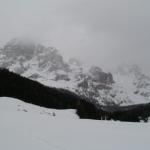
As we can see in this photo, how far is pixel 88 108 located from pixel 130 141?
298ft

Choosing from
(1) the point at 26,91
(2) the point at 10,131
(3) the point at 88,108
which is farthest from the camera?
(3) the point at 88,108

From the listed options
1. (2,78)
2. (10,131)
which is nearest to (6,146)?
(10,131)

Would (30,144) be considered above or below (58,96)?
below

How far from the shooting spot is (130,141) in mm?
12945

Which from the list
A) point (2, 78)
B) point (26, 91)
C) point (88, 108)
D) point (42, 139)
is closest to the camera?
point (42, 139)

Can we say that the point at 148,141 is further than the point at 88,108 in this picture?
No

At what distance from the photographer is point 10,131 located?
14.3m

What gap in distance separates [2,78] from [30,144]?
Result: 6415 cm

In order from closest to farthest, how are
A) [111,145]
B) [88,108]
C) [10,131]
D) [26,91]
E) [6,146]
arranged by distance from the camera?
[6,146]
[111,145]
[10,131]
[26,91]
[88,108]

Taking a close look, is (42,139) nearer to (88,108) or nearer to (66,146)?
(66,146)

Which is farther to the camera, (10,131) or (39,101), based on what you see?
(39,101)

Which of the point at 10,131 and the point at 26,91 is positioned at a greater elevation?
the point at 26,91

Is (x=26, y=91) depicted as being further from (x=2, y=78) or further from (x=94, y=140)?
(x=94, y=140)

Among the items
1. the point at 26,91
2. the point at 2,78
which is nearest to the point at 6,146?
the point at 2,78
